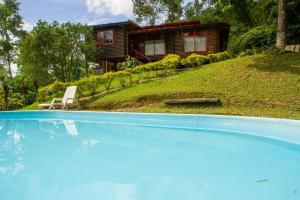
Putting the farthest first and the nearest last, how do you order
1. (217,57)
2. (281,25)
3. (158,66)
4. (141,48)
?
(141,48)
(217,57)
(158,66)
(281,25)

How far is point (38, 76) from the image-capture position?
20.3 metres

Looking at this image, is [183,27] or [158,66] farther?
[183,27]

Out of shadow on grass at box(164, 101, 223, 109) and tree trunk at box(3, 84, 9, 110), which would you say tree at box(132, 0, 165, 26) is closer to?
tree trunk at box(3, 84, 9, 110)

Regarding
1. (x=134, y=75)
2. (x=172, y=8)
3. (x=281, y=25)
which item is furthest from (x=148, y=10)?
(x=281, y=25)

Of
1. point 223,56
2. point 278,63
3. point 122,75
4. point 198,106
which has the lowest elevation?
point 198,106

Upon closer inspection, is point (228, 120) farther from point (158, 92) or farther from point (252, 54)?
point (252, 54)

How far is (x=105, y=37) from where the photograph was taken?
79.8 ft

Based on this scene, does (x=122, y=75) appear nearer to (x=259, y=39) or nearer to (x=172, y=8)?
(x=259, y=39)

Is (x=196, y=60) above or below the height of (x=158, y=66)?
above

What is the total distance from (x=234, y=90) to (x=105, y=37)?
52.4 ft

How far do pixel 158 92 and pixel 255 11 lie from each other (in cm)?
1521

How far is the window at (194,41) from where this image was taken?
21828 mm

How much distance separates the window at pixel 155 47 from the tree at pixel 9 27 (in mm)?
14576

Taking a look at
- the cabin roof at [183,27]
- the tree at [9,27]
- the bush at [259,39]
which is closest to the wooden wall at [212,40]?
the cabin roof at [183,27]
